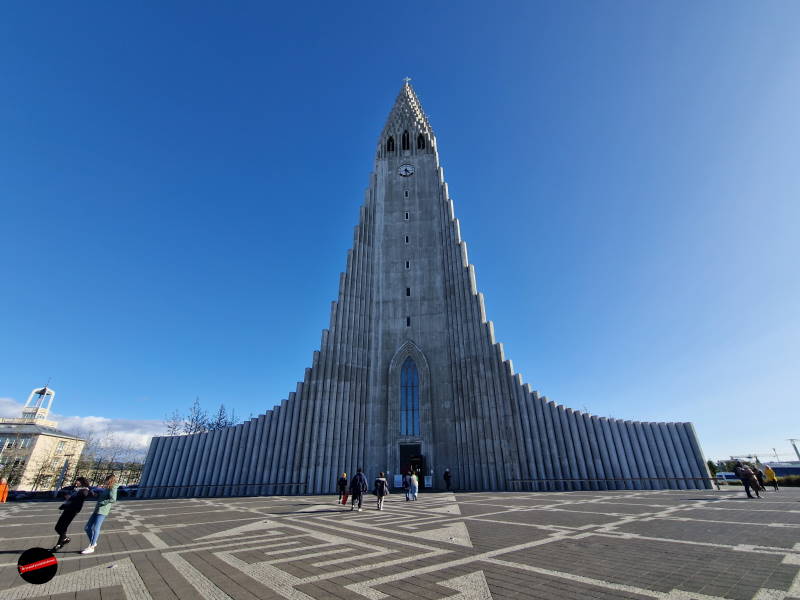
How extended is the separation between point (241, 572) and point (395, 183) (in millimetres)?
39253

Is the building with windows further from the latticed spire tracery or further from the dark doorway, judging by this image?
the latticed spire tracery

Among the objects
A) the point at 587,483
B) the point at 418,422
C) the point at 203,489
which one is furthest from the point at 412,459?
the point at 203,489

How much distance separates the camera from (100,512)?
8.18 metres

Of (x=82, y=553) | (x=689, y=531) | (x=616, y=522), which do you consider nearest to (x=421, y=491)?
(x=616, y=522)

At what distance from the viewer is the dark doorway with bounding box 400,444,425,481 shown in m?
29.2

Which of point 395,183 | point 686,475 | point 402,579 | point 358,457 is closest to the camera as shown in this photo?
point 402,579

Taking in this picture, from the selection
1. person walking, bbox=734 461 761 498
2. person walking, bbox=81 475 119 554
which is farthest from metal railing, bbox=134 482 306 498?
person walking, bbox=734 461 761 498

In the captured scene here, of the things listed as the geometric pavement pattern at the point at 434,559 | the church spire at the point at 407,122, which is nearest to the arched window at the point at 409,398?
the geometric pavement pattern at the point at 434,559

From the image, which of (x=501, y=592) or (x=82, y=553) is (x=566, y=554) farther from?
(x=82, y=553)

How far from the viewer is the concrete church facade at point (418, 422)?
26953 millimetres

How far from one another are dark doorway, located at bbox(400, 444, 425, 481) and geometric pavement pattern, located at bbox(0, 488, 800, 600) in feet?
59.8

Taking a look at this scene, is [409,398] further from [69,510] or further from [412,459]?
[69,510]

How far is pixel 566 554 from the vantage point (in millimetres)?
7102

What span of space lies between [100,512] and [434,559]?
24.5ft
